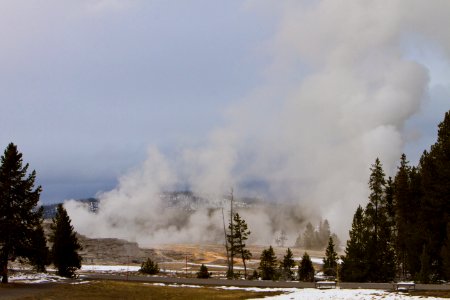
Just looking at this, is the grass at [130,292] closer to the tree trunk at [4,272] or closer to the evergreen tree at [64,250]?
the tree trunk at [4,272]

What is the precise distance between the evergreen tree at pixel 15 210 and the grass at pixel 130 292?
15.8 ft

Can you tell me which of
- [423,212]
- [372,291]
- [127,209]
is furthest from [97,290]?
[127,209]

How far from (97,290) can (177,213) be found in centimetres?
15093

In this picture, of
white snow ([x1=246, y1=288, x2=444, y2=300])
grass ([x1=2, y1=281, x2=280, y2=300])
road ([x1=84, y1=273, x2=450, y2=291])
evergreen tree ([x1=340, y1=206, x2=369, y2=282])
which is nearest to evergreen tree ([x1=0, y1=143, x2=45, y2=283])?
grass ([x1=2, y1=281, x2=280, y2=300])

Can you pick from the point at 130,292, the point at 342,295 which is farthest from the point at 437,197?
the point at 130,292

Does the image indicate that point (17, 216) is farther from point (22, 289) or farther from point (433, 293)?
point (433, 293)

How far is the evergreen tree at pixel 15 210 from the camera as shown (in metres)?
45.1

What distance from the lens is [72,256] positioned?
176ft

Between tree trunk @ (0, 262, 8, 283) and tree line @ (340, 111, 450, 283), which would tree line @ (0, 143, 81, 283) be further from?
tree line @ (340, 111, 450, 283)

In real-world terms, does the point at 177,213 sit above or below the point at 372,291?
above

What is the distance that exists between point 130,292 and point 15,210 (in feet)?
44.9

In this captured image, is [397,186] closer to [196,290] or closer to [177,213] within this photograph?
[196,290]

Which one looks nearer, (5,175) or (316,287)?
(316,287)

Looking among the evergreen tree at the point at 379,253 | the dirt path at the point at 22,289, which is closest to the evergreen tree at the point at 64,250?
the dirt path at the point at 22,289
